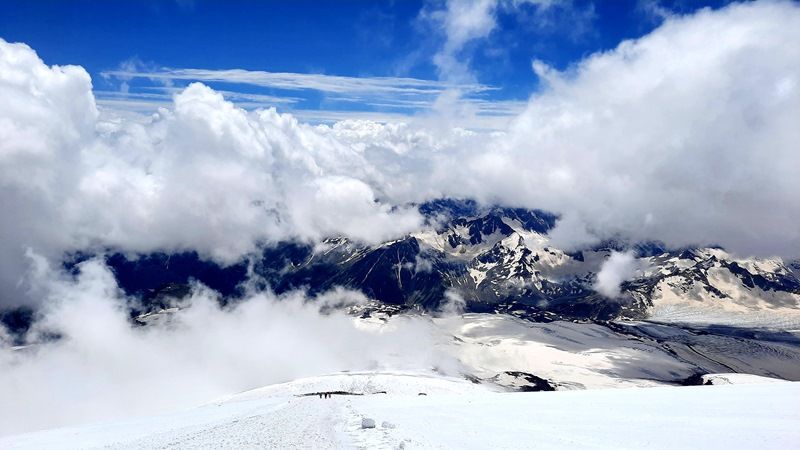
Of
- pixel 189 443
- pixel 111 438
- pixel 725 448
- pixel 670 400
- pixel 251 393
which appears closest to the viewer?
pixel 725 448

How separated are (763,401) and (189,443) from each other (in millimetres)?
45380

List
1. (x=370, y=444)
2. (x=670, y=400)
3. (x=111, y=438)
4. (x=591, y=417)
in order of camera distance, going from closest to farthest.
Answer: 1. (x=370, y=444)
2. (x=591, y=417)
3. (x=111, y=438)
4. (x=670, y=400)

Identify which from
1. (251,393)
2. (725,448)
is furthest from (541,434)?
(251,393)

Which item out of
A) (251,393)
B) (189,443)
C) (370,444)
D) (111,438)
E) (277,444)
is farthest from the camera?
(251,393)

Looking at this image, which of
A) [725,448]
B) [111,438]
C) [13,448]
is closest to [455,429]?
[725,448]

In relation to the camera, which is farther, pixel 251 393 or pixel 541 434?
pixel 251 393

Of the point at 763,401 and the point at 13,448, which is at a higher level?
the point at 763,401

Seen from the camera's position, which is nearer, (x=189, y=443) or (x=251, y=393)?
(x=189, y=443)

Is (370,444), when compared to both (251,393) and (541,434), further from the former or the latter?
(251,393)

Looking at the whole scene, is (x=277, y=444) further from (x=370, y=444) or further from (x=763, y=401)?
(x=763, y=401)

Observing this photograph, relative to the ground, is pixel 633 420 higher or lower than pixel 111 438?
higher

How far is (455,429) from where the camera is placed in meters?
37.6

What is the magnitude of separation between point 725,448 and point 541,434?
36.1 ft

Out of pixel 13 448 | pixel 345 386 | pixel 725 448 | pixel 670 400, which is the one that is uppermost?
pixel 725 448
